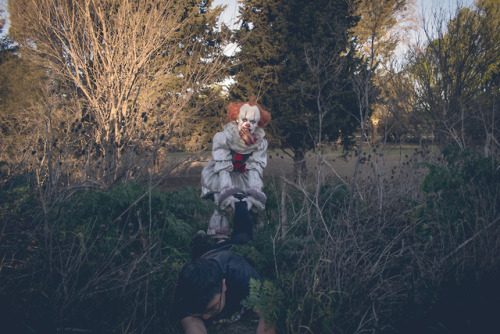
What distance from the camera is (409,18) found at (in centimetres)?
1714

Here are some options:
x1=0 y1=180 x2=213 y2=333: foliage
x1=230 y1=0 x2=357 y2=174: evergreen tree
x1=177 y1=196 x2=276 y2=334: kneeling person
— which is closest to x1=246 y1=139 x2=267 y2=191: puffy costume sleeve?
x1=0 y1=180 x2=213 y2=333: foliage

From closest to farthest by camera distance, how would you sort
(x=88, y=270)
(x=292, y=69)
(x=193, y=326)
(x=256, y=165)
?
(x=193, y=326)
(x=88, y=270)
(x=256, y=165)
(x=292, y=69)

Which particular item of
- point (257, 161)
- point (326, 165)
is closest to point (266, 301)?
point (257, 161)

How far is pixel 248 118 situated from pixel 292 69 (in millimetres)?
4589

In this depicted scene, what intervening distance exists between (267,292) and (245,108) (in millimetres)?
2551

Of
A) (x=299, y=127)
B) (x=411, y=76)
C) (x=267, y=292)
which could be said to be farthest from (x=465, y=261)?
(x=411, y=76)

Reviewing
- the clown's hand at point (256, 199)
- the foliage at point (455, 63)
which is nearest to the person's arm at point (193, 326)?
the clown's hand at point (256, 199)

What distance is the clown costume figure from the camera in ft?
12.8

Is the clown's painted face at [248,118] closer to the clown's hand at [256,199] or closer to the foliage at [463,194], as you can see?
the clown's hand at [256,199]

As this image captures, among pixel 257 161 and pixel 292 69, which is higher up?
pixel 292 69

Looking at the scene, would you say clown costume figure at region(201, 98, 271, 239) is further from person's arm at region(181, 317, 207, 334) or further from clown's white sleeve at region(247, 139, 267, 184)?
person's arm at region(181, 317, 207, 334)

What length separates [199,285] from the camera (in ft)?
7.20

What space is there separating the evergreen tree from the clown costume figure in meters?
3.89

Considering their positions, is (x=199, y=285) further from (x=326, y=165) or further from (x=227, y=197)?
(x=326, y=165)
